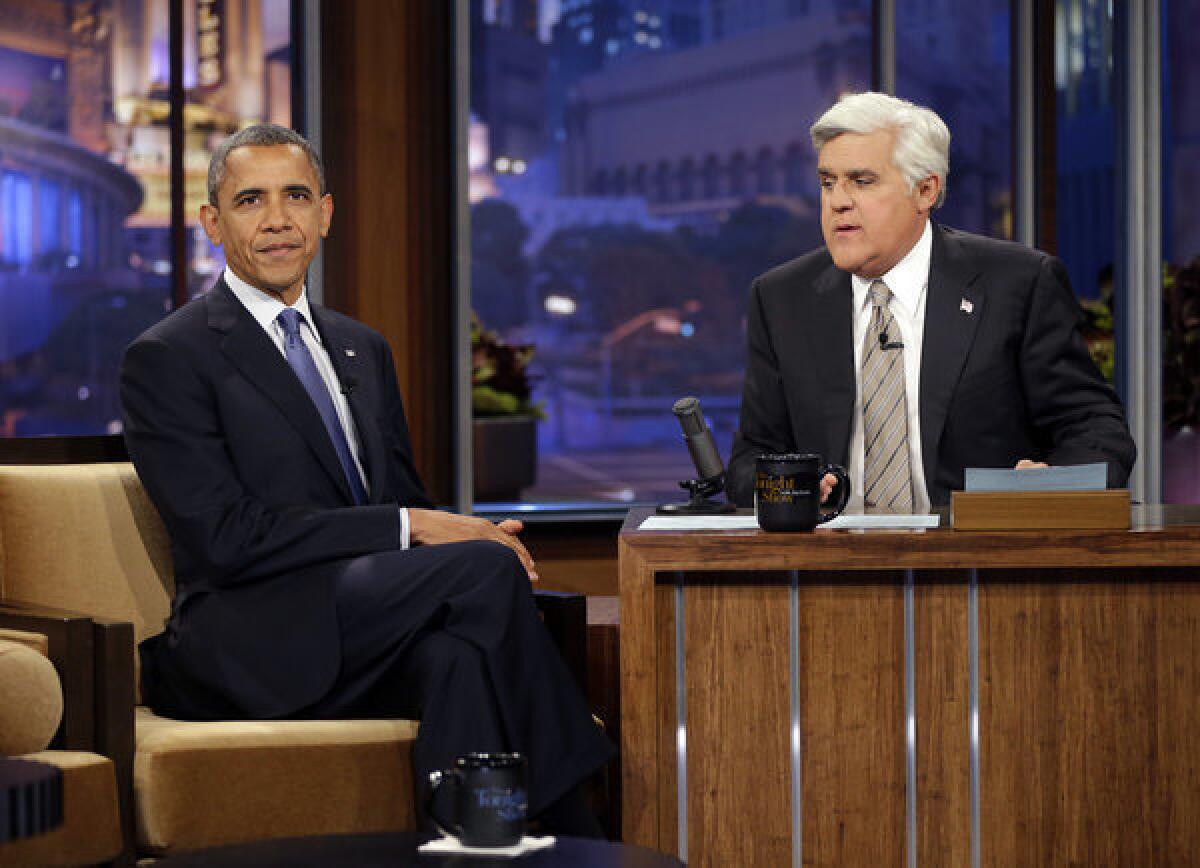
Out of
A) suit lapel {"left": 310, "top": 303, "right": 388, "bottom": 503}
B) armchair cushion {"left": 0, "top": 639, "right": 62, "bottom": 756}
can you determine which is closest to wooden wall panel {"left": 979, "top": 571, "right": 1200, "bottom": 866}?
suit lapel {"left": 310, "top": 303, "right": 388, "bottom": 503}

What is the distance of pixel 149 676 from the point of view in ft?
9.78

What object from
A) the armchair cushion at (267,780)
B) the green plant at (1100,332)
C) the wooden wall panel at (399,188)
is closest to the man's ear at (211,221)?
the armchair cushion at (267,780)

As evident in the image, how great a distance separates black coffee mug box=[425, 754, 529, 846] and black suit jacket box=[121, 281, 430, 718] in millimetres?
935

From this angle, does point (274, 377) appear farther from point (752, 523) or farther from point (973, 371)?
point (973, 371)

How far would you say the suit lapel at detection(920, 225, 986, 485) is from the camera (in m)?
3.02

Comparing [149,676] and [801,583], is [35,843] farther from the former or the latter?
[801,583]

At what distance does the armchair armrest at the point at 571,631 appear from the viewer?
296 centimetres

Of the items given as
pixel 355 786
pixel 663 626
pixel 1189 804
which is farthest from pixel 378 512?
pixel 1189 804

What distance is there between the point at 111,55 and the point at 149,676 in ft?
13.2

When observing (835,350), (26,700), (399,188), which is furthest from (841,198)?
(399,188)

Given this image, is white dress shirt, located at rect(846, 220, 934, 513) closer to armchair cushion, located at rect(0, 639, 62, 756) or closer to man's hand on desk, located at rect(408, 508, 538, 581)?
man's hand on desk, located at rect(408, 508, 538, 581)

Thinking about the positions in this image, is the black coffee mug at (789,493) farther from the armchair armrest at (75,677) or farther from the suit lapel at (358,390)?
the armchair armrest at (75,677)

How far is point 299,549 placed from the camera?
2.80m

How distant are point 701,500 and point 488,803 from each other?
107 cm
